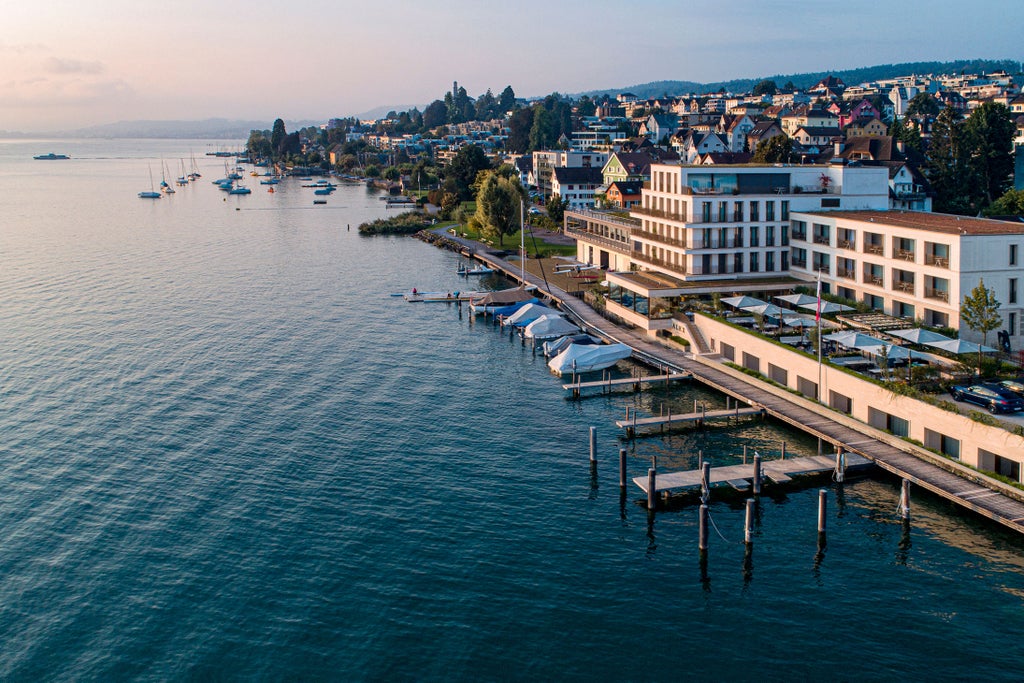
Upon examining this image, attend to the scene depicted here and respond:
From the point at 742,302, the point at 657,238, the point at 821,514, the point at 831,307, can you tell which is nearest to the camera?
the point at 821,514

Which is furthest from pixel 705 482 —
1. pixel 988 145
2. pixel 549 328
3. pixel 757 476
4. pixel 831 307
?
pixel 988 145

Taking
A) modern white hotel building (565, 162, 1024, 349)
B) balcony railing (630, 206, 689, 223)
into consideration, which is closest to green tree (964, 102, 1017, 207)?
modern white hotel building (565, 162, 1024, 349)

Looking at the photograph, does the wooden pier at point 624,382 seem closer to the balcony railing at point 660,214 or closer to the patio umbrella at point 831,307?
the patio umbrella at point 831,307

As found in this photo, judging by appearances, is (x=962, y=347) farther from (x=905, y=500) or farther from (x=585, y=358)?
(x=585, y=358)

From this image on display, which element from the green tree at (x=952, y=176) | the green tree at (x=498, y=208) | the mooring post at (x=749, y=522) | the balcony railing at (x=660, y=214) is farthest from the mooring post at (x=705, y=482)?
the green tree at (x=498, y=208)

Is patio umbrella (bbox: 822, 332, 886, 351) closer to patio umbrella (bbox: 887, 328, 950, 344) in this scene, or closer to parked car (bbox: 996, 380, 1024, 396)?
patio umbrella (bbox: 887, 328, 950, 344)

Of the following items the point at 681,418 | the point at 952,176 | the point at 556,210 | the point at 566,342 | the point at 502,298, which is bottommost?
the point at 681,418
